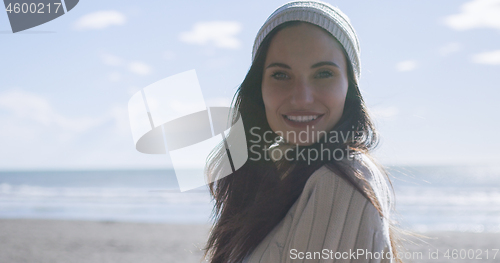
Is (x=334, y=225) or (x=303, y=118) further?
(x=303, y=118)

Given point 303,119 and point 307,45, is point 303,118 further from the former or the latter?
point 307,45

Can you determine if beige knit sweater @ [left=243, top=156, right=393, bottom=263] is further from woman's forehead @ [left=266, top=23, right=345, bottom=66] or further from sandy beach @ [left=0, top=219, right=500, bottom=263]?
sandy beach @ [left=0, top=219, right=500, bottom=263]

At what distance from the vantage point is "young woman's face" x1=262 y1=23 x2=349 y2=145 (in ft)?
4.65

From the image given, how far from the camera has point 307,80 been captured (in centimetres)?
143

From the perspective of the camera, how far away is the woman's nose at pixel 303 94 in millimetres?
1430

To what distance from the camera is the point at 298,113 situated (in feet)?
4.81

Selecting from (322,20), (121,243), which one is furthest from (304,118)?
(121,243)

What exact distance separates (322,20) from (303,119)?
383mm

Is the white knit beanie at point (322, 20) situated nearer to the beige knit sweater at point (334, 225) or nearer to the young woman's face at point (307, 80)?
the young woman's face at point (307, 80)

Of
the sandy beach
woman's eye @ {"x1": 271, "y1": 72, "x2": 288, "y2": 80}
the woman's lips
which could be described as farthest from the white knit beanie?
the sandy beach

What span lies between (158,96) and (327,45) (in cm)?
151

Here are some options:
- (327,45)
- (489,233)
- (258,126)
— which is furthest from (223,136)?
(489,233)

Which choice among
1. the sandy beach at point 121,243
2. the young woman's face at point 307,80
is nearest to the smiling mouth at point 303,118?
the young woman's face at point 307,80

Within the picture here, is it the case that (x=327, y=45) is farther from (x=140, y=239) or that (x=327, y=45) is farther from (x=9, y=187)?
(x=9, y=187)
